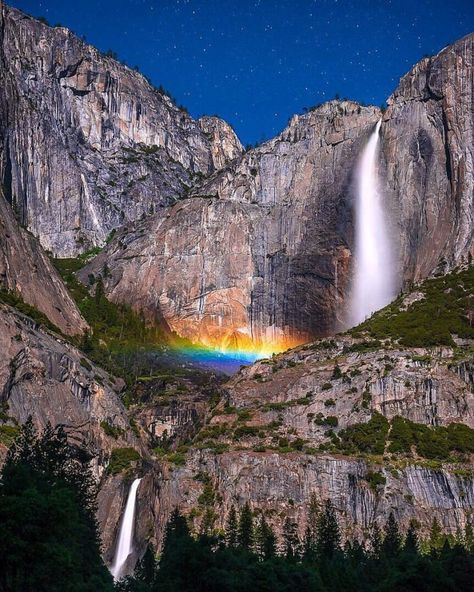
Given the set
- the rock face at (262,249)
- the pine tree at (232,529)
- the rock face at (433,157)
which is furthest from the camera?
the rock face at (262,249)

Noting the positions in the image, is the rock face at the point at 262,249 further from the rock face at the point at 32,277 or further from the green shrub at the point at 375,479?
the green shrub at the point at 375,479

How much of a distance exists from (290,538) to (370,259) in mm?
71722

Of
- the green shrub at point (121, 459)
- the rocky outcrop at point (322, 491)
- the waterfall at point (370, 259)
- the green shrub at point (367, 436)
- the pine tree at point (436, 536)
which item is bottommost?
the pine tree at point (436, 536)

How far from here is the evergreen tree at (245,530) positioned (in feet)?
277

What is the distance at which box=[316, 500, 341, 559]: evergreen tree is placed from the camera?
8188 centimetres

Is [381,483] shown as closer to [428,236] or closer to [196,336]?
[428,236]

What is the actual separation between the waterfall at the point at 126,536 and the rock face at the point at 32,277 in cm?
3296

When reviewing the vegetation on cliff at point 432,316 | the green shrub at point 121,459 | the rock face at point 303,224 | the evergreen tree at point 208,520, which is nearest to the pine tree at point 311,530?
the evergreen tree at point 208,520

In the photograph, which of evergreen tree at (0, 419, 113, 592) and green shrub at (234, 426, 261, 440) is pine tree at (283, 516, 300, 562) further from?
evergreen tree at (0, 419, 113, 592)

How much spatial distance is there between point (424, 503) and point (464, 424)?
12.2 metres

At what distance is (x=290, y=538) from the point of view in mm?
85625

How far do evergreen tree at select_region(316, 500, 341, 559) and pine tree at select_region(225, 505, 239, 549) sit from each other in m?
6.93

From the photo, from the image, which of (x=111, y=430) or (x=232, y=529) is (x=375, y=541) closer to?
(x=232, y=529)

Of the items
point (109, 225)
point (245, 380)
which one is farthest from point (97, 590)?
point (109, 225)
